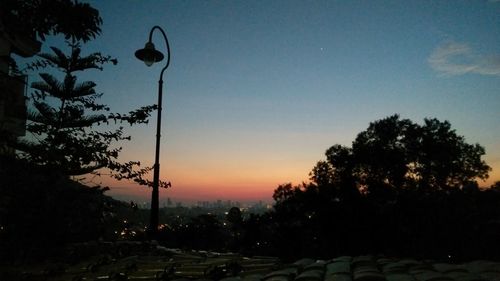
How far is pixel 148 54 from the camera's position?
10117 millimetres

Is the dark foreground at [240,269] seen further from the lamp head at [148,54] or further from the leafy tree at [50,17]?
the lamp head at [148,54]

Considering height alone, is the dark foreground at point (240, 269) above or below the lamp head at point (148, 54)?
below

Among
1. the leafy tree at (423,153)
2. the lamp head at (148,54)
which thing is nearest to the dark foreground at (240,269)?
the lamp head at (148,54)

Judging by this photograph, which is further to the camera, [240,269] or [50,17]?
[240,269]

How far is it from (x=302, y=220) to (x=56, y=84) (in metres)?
9.95

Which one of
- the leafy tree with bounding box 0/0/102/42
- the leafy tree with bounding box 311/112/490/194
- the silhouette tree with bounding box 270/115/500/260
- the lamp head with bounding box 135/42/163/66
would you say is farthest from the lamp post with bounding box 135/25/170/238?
the leafy tree with bounding box 311/112/490/194

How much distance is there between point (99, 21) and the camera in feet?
9.80

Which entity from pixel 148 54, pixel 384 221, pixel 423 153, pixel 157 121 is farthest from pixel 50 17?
pixel 423 153

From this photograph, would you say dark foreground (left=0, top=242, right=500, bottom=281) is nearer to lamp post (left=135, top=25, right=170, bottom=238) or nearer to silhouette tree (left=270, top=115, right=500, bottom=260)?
lamp post (left=135, top=25, right=170, bottom=238)

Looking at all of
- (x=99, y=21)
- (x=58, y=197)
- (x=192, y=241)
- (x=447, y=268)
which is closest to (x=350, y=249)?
(x=192, y=241)

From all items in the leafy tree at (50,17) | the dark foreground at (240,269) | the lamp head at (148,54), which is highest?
the lamp head at (148,54)

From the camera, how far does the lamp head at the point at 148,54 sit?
396 inches

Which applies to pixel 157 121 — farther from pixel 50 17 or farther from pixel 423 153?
pixel 423 153

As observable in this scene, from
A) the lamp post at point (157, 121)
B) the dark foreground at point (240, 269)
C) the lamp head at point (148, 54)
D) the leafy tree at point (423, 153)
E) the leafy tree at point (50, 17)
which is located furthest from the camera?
the leafy tree at point (423, 153)
